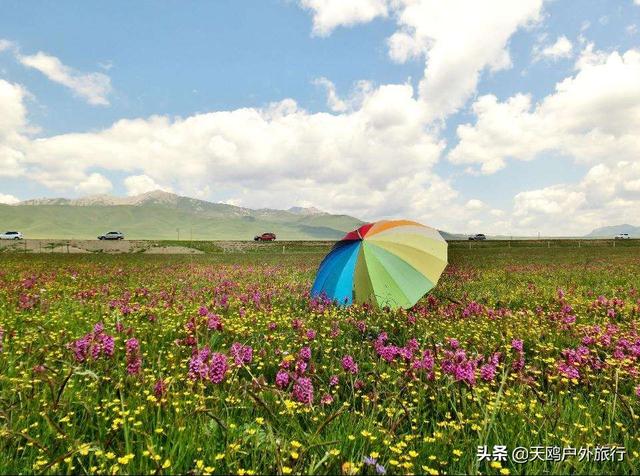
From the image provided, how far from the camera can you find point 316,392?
507 centimetres

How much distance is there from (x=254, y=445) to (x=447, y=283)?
14.6 m

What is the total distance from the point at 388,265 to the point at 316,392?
17.9 feet

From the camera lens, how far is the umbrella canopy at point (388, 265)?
32.3 feet

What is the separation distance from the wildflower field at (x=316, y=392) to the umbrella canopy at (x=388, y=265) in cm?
57

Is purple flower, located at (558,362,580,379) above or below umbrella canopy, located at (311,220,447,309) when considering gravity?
below

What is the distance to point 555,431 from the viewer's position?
12.6ft

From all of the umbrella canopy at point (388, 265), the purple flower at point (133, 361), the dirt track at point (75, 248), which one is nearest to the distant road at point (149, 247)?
the dirt track at point (75, 248)

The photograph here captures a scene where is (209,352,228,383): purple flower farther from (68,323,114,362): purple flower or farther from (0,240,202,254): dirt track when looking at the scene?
(0,240,202,254): dirt track

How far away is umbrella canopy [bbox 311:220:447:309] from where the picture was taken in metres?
9.85

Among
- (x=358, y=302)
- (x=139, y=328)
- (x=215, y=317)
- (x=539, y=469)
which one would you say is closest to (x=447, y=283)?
(x=358, y=302)

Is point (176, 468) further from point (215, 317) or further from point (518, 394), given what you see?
point (215, 317)

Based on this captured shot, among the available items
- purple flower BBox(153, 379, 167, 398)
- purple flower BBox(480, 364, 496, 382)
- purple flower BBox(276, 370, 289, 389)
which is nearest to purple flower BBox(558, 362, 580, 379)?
purple flower BBox(480, 364, 496, 382)

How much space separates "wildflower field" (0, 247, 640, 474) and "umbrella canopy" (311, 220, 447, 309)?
0.57 m

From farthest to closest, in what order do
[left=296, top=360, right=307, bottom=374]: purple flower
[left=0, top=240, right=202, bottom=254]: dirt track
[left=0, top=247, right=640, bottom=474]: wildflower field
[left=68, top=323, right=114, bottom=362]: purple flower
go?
[left=0, top=240, right=202, bottom=254]: dirt track
[left=68, top=323, right=114, bottom=362]: purple flower
[left=296, top=360, right=307, bottom=374]: purple flower
[left=0, top=247, right=640, bottom=474]: wildflower field
